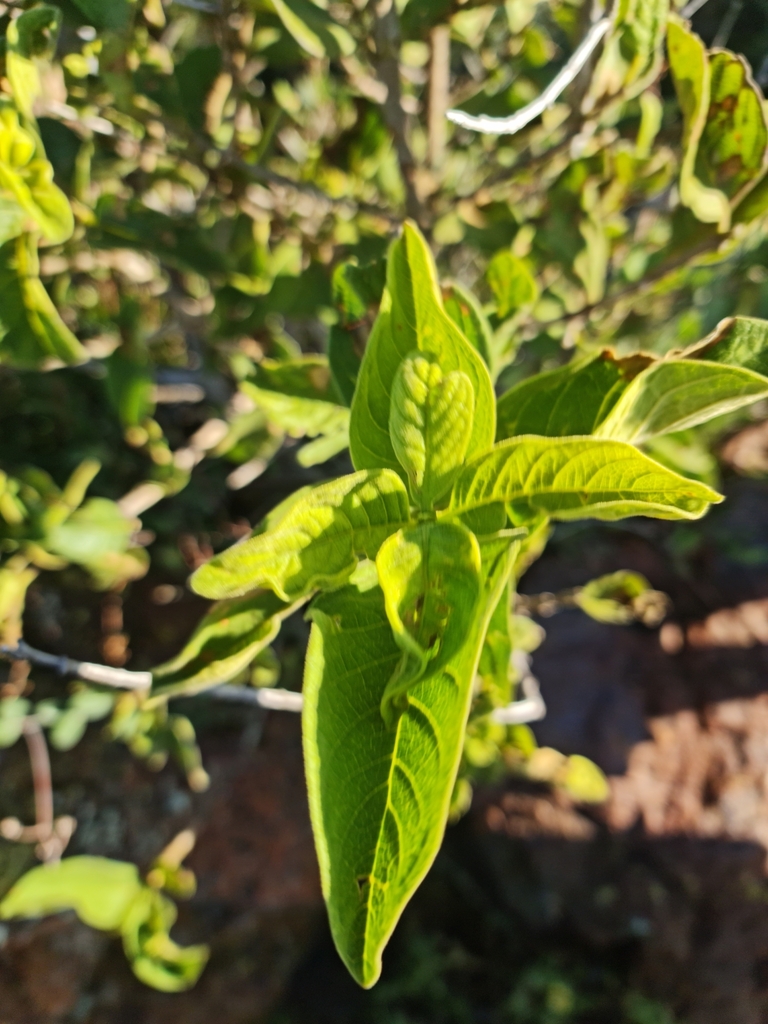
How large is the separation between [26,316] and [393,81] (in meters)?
0.52

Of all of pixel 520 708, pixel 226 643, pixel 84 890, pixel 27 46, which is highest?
pixel 27 46

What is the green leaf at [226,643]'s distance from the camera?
487 mm

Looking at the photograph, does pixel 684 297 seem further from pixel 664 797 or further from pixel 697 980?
pixel 697 980

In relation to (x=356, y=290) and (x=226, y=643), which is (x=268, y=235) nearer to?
(x=356, y=290)

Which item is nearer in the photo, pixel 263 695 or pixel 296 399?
pixel 296 399

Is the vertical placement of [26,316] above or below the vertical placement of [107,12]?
below

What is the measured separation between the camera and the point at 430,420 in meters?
0.42

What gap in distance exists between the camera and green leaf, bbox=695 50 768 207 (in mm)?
634

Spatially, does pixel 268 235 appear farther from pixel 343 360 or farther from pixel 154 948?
pixel 154 948

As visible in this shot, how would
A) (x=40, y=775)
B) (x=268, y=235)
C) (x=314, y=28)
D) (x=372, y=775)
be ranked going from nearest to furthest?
(x=372, y=775) → (x=314, y=28) → (x=268, y=235) → (x=40, y=775)

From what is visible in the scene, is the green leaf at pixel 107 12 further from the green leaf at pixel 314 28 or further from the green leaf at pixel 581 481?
the green leaf at pixel 581 481

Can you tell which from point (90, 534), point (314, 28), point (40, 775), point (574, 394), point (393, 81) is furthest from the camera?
point (40, 775)

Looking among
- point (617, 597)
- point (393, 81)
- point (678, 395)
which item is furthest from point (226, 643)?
point (617, 597)

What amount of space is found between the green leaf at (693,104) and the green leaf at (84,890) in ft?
3.69
